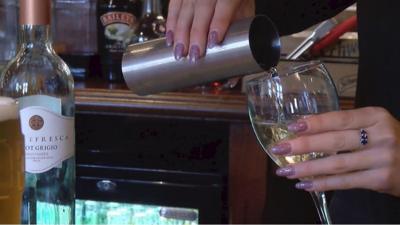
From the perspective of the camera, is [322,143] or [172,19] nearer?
[322,143]

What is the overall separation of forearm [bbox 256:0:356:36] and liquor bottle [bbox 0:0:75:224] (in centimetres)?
47

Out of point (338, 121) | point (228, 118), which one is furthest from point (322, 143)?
point (228, 118)

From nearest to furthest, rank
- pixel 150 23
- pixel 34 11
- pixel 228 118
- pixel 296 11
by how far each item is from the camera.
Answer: pixel 34 11, pixel 296 11, pixel 228 118, pixel 150 23

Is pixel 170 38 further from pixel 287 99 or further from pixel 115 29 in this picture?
pixel 115 29

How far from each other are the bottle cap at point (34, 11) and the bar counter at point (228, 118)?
0.87 metres

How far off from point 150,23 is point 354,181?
0.96 meters

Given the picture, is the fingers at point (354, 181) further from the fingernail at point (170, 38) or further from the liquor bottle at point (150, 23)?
the liquor bottle at point (150, 23)

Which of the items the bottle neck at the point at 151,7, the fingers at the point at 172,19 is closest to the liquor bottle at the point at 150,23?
the bottle neck at the point at 151,7

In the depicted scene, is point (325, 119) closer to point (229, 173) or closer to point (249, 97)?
point (249, 97)

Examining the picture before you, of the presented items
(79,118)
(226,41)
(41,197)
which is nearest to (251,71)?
(226,41)

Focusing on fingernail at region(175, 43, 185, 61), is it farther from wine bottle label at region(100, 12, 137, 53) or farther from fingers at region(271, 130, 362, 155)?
wine bottle label at region(100, 12, 137, 53)

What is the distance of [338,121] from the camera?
0.69 meters

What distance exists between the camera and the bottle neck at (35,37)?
71 cm

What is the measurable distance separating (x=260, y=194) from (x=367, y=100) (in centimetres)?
51
